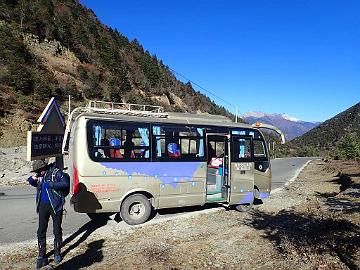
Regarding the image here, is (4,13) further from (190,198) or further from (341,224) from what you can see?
(341,224)

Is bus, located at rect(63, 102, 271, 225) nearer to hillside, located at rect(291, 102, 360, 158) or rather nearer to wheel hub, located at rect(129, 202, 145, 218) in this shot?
wheel hub, located at rect(129, 202, 145, 218)

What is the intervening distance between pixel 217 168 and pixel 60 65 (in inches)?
1277

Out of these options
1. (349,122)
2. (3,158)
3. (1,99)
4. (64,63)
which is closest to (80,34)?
(64,63)

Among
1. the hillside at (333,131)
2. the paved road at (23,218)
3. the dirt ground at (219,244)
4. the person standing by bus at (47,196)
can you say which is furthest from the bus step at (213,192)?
the hillside at (333,131)

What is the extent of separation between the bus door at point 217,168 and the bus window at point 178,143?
0.52 m

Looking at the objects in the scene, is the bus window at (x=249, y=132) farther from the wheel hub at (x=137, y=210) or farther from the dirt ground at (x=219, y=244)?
the wheel hub at (x=137, y=210)

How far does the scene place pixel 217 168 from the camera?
11.9 meters

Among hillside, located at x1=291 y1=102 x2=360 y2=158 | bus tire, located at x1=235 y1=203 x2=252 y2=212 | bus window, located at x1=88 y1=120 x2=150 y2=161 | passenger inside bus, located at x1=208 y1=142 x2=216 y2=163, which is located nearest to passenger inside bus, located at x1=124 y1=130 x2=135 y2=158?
bus window, located at x1=88 y1=120 x2=150 y2=161

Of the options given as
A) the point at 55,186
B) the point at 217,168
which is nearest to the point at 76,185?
the point at 55,186

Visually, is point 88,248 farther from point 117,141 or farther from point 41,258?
point 117,141

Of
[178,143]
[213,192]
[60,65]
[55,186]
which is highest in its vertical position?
[60,65]

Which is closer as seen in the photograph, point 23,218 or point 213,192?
point 23,218

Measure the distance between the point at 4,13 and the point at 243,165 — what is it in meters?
35.3

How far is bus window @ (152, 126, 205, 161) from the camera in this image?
33.9 ft
